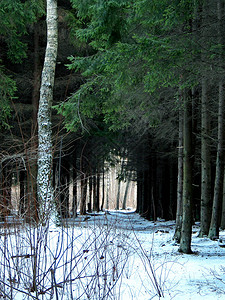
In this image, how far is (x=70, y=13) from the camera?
12094mm

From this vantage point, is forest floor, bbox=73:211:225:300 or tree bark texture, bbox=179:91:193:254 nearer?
forest floor, bbox=73:211:225:300

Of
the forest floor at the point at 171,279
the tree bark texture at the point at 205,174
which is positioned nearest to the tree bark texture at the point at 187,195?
the forest floor at the point at 171,279

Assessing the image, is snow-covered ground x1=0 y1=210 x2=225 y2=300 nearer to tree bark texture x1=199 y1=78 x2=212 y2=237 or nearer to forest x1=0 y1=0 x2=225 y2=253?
forest x1=0 y1=0 x2=225 y2=253

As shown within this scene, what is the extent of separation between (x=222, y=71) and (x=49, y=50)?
5.13 m

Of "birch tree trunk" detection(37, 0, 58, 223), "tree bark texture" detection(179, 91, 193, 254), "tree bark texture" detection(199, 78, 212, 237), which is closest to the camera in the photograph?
"tree bark texture" detection(179, 91, 193, 254)

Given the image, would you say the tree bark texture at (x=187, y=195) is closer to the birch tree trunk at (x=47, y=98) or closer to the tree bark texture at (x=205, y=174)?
the tree bark texture at (x=205, y=174)

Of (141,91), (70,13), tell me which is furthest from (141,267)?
(70,13)

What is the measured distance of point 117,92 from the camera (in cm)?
876

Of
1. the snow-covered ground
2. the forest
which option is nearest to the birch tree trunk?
the forest

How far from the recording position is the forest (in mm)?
3305

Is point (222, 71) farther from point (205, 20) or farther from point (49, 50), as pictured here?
point (49, 50)

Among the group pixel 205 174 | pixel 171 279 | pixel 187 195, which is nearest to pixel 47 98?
pixel 187 195

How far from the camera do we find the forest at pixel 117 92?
3.30m

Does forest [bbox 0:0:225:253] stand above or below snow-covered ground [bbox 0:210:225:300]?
above
